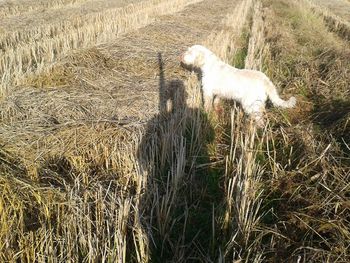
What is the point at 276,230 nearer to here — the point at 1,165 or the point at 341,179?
the point at 341,179

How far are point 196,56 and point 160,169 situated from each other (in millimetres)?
2560

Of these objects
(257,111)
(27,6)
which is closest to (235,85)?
(257,111)

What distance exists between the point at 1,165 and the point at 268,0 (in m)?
22.6

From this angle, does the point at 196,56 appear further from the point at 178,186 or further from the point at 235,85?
the point at 178,186

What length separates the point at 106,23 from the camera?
12.1 metres

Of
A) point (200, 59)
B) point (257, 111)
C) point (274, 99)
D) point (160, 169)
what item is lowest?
point (160, 169)

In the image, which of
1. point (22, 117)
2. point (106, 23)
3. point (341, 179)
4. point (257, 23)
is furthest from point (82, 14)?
point (341, 179)

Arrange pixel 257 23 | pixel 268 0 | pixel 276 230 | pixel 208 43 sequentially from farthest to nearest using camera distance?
pixel 268 0, pixel 257 23, pixel 208 43, pixel 276 230

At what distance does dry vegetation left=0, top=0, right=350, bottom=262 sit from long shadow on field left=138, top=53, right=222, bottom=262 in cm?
2

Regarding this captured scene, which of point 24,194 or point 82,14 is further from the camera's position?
point 82,14

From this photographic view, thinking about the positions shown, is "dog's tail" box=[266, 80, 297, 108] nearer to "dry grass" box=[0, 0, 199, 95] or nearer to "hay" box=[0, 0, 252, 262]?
"hay" box=[0, 0, 252, 262]

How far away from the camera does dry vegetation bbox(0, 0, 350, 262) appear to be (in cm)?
302

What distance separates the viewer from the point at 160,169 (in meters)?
4.23

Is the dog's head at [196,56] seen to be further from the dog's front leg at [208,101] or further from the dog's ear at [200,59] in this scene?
the dog's front leg at [208,101]
